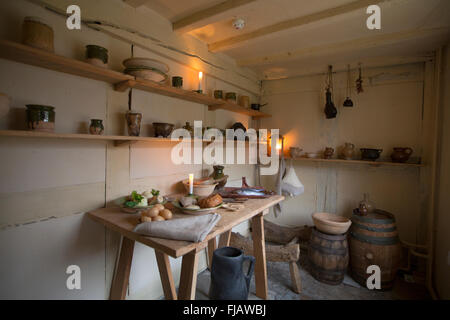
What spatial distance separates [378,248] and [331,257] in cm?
45

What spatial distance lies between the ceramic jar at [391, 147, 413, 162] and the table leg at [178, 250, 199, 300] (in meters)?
2.44

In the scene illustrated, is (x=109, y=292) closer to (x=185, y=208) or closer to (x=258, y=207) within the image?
(x=185, y=208)

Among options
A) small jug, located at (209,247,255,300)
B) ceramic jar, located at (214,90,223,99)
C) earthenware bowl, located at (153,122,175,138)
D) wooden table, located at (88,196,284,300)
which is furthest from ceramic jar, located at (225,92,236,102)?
small jug, located at (209,247,255,300)

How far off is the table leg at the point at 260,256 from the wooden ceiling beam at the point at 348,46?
6.18 feet

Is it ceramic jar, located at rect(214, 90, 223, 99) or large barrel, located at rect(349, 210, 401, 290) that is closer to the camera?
large barrel, located at rect(349, 210, 401, 290)

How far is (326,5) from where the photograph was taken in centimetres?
171

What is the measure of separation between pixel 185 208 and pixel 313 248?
1.60m

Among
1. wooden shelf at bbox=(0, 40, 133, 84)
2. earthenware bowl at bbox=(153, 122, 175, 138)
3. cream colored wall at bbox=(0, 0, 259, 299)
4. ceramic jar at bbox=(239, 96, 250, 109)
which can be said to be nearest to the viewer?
wooden shelf at bbox=(0, 40, 133, 84)

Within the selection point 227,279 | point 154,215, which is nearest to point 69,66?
point 154,215

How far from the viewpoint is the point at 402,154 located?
2383 mm

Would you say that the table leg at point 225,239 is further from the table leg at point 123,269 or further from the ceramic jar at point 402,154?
the ceramic jar at point 402,154

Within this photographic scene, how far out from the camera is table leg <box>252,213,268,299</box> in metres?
1.99

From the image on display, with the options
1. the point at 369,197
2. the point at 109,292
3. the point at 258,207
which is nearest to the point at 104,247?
the point at 109,292

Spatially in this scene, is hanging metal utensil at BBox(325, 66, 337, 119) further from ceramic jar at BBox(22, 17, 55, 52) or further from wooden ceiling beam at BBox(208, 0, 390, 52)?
ceramic jar at BBox(22, 17, 55, 52)
